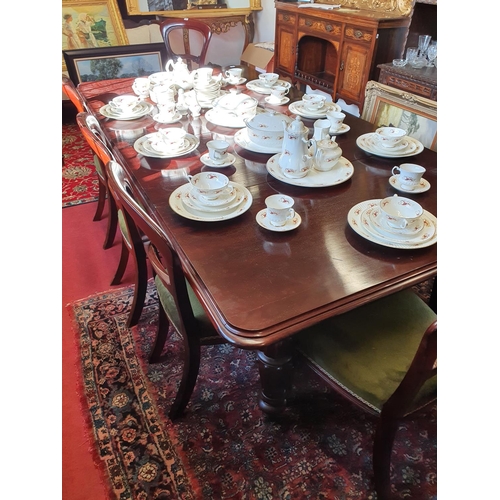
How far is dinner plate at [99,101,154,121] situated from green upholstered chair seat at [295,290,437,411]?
119 cm

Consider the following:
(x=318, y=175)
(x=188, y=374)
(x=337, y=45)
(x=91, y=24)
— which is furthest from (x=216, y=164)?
(x=91, y=24)

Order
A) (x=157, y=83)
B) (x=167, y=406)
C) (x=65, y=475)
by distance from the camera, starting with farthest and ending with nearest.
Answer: (x=157, y=83), (x=167, y=406), (x=65, y=475)

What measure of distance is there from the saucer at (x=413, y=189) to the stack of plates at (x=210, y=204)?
45cm

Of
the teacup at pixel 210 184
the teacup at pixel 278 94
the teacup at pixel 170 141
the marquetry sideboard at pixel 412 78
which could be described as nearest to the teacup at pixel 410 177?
the teacup at pixel 210 184

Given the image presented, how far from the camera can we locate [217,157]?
1.35 meters

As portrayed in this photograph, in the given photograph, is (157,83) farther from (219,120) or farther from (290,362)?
(290,362)

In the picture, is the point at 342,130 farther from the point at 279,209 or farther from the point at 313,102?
the point at 279,209

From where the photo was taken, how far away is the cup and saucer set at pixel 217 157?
134 cm

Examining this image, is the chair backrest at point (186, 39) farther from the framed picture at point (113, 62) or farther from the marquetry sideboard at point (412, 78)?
the marquetry sideboard at point (412, 78)

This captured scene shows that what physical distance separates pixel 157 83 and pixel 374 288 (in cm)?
154

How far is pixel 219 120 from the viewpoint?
170 centimetres

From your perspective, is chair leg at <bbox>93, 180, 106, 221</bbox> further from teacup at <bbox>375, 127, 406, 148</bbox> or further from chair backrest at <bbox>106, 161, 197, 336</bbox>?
teacup at <bbox>375, 127, 406, 148</bbox>

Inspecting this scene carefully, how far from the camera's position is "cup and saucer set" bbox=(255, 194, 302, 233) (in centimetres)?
104
